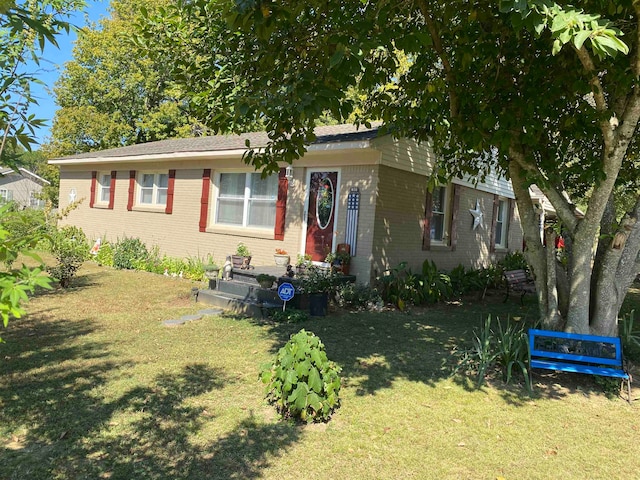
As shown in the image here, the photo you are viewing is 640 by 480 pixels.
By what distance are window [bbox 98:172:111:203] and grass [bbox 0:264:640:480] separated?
10210mm

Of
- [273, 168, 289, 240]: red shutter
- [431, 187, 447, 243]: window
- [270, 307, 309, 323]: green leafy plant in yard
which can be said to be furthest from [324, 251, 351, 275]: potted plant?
[431, 187, 447, 243]: window

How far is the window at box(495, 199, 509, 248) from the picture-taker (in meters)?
16.3

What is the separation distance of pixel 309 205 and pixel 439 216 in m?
4.03

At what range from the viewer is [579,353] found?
209 inches

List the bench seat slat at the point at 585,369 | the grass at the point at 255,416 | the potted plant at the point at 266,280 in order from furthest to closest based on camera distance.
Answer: the potted plant at the point at 266,280, the bench seat slat at the point at 585,369, the grass at the point at 255,416

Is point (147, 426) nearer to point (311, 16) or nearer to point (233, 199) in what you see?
point (311, 16)

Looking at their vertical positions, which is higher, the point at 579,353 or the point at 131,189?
the point at 131,189

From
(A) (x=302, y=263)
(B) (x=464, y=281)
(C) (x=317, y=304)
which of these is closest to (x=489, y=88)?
(C) (x=317, y=304)

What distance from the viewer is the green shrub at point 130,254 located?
13188 millimetres

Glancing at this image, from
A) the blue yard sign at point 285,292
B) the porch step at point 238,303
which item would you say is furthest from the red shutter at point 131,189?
the blue yard sign at point 285,292

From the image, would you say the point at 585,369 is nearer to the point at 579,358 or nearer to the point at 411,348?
the point at 579,358

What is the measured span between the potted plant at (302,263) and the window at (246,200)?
1372 millimetres

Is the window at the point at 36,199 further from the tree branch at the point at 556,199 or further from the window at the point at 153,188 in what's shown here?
the tree branch at the point at 556,199

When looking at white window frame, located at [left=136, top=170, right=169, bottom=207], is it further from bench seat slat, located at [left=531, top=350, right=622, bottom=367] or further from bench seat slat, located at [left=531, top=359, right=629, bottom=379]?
bench seat slat, located at [left=531, top=359, right=629, bottom=379]
